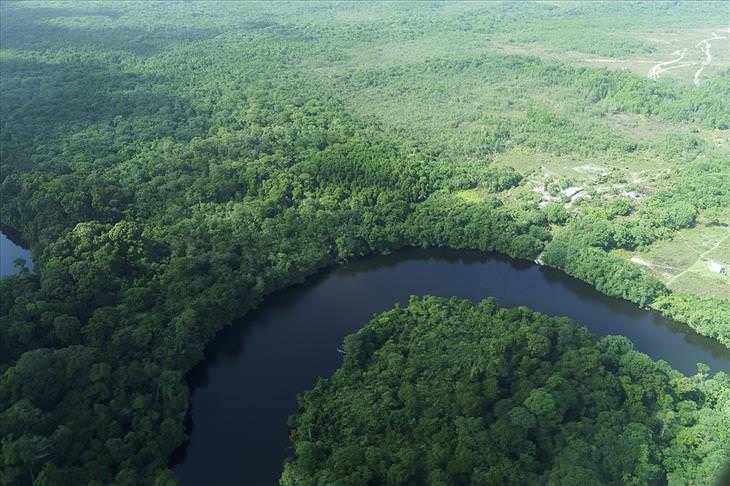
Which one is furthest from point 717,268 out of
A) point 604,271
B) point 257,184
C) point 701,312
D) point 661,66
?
point 661,66

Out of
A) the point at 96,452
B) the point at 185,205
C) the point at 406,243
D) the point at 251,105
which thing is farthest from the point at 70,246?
the point at 251,105

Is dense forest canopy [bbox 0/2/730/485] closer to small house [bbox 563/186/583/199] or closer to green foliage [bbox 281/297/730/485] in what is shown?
small house [bbox 563/186/583/199]

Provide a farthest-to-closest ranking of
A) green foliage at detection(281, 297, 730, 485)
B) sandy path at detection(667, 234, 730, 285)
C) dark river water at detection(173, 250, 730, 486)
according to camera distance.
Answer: sandy path at detection(667, 234, 730, 285) < dark river water at detection(173, 250, 730, 486) < green foliage at detection(281, 297, 730, 485)

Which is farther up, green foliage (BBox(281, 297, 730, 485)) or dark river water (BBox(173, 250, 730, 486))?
green foliage (BBox(281, 297, 730, 485))

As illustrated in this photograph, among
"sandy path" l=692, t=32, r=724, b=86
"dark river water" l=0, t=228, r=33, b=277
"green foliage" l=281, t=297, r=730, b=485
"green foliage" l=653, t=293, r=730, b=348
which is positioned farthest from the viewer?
"sandy path" l=692, t=32, r=724, b=86

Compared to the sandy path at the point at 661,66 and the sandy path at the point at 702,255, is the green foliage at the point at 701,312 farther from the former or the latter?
the sandy path at the point at 661,66

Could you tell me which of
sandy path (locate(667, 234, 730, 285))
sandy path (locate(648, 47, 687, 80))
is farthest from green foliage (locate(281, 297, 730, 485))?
sandy path (locate(648, 47, 687, 80))

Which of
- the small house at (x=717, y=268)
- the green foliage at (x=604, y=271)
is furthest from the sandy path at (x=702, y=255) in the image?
the green foliage at (x=604, y=271)
